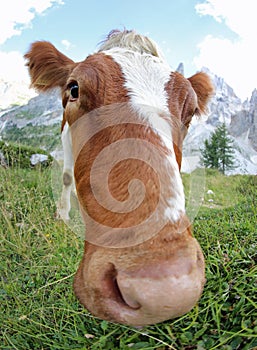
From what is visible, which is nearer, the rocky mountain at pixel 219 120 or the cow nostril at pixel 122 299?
the cow nostril at pixel 122 299

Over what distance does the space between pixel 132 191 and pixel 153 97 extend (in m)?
0.94

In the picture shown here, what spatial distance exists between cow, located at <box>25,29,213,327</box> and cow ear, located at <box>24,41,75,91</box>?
4.25ft

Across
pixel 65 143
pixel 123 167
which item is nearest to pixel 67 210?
pixel 65 143

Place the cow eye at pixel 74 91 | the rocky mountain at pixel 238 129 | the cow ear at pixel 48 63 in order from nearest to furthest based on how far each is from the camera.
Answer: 1. the cow eye at pixel 74 91
2. the cow ear at pixel 48 63
3. the rocky mountain at pixel 238 129

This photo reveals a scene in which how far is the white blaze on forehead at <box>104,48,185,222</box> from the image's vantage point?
184 centimetres

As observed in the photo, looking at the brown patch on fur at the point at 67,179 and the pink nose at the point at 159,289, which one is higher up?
the pink nose at the point at 159,289

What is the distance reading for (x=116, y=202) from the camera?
74.5 inches

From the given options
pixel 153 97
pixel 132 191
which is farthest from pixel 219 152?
pixel 132 191

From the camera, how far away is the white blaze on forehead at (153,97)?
1.84m

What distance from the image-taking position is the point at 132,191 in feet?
5.97

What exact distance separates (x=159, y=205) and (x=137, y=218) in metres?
0.14

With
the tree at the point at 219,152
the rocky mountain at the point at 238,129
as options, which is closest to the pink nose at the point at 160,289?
the tree at the point at 219,152

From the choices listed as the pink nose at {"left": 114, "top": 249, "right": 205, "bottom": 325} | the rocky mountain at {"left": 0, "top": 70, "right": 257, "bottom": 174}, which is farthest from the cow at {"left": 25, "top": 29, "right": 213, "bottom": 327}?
the rocky mountain at {"left": 0, "top": 70, "right": 257, "bottom": 174}

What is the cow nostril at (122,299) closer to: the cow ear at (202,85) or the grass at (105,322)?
the grass at (105,322)
